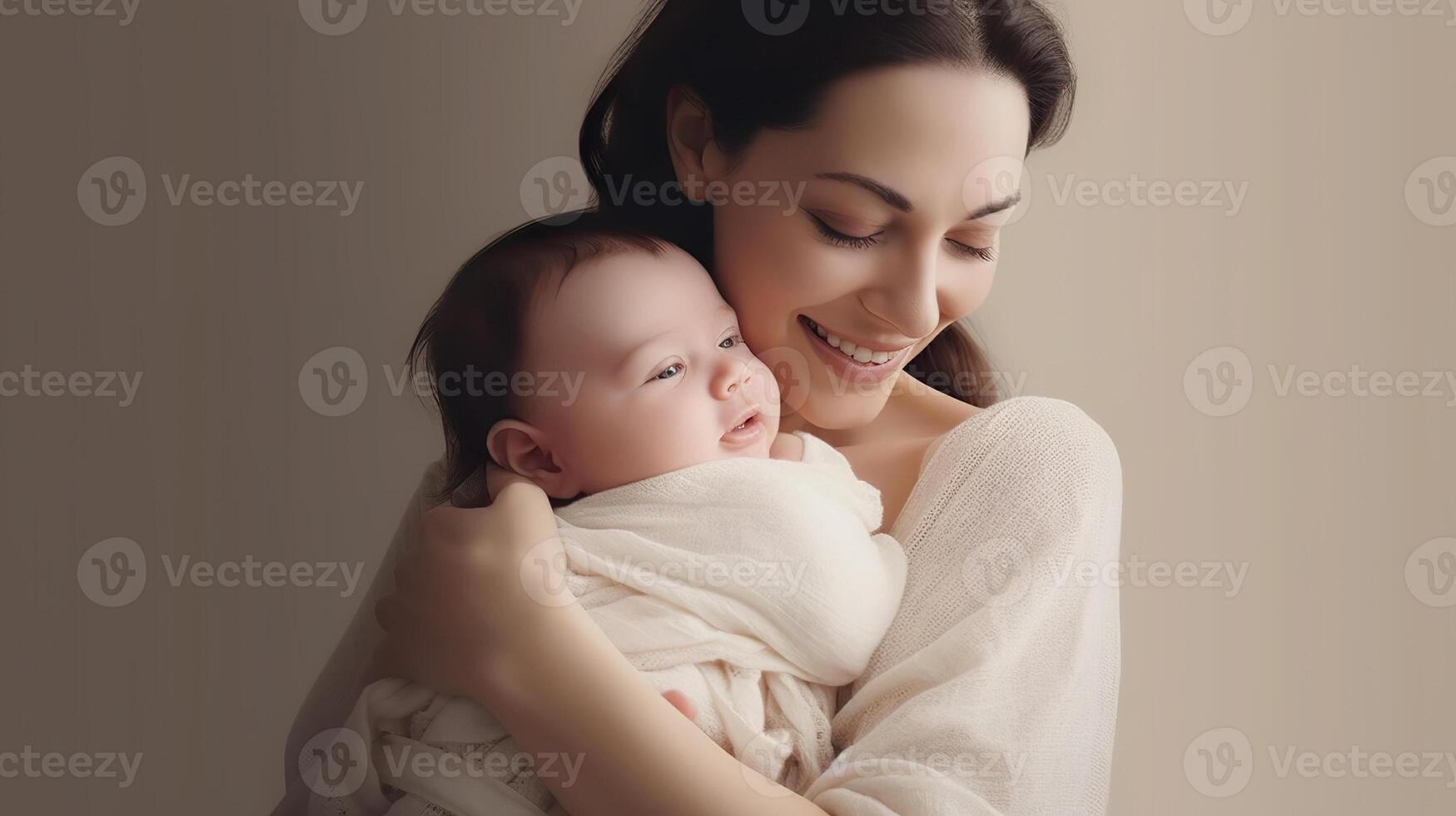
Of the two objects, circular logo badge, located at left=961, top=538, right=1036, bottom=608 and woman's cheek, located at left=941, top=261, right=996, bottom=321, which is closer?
circular logo badge, located at left=961, top=538, right=1036, bottom=608

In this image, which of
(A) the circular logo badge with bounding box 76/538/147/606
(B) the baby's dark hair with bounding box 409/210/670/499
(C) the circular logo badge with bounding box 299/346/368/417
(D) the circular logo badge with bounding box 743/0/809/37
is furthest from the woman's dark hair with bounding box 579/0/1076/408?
(A) the circular logo badge with bounding box 76/538/147/606

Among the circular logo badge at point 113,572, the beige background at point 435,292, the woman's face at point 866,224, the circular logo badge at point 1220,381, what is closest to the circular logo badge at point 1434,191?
the beige background at point 435,292

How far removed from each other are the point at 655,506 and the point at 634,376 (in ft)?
0.52

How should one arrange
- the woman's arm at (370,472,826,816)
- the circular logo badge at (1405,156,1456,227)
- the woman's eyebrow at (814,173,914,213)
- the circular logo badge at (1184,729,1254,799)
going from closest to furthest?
1. the woman's arm at (370,472,826,816)
2. the woman's eyebrow at (814,173,914,213)
3. the circular logo badge at (1405,156,1456,227)
4. the circular logo badge at (1184,729,1254,799)

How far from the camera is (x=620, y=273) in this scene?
1.59 meters

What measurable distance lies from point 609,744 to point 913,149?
0.76 meters

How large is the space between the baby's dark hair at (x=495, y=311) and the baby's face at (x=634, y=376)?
0.02 m

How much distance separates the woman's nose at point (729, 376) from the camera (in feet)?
5.18

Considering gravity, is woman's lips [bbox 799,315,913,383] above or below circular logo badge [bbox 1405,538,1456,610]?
above

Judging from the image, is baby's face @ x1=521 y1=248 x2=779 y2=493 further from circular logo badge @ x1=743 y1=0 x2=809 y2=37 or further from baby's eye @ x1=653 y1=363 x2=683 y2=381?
circular logo badge @ x1=743 y1=0 x2=809 y2=37

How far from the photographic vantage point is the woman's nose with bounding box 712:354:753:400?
1.58m

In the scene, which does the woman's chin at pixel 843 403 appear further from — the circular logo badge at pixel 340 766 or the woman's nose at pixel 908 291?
the circular logo badge at pixel 340 766

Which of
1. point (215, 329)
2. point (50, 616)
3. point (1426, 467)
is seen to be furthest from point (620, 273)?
point (1426, 467)

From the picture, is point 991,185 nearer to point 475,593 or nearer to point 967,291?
point 967,291
